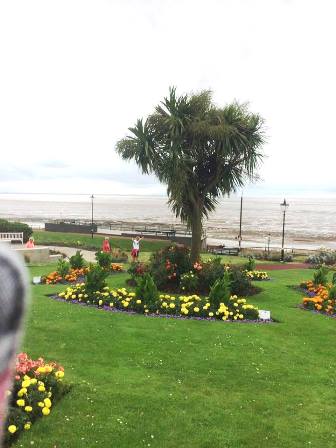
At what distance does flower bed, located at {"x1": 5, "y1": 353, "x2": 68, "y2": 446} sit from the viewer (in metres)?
5.25

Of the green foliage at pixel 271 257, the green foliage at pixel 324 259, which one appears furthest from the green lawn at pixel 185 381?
the green foliage at pixel 271 257

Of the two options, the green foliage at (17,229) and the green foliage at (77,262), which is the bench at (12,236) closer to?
the green foliage at (17,229)

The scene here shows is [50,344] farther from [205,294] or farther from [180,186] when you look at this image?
[180,186]

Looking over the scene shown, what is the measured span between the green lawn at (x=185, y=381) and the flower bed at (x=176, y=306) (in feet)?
1.75

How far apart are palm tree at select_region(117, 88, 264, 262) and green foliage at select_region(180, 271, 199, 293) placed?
1.96 m

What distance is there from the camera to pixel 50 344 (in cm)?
859

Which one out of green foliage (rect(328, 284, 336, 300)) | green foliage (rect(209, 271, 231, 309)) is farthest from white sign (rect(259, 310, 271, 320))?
green foliage (rect(328, 284, 336, 300))

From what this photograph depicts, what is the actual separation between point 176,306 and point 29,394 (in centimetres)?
641

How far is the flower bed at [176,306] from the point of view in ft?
36.6

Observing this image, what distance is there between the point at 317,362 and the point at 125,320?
184 inches

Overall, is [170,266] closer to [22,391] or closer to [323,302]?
[323,302]

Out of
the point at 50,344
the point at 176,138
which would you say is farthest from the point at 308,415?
the point at 176,138

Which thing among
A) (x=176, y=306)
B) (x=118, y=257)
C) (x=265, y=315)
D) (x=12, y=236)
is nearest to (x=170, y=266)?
(x=176, y=306)

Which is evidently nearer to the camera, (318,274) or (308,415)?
(308,415)
